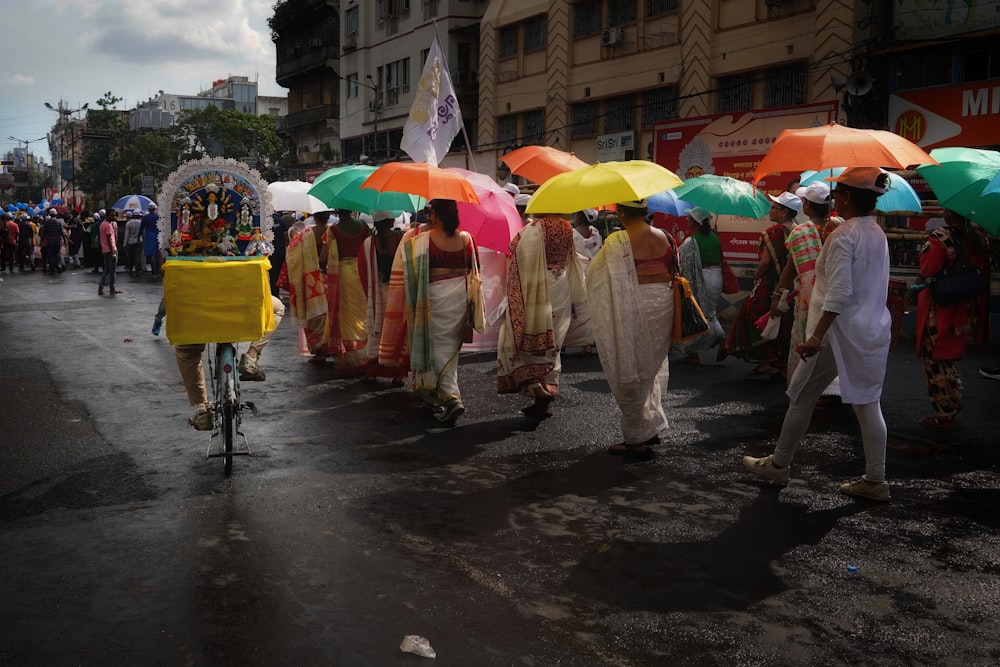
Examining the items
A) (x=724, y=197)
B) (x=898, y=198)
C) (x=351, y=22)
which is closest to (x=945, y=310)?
(x=898, y=198)

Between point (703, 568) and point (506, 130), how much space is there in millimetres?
31247

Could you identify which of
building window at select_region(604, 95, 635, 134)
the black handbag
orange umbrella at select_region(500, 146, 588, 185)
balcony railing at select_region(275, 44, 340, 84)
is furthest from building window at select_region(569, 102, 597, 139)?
balcony railing at select_region(275, 44, 340, 84)

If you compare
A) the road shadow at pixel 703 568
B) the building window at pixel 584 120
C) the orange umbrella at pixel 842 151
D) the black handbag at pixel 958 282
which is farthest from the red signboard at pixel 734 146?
the road shadow at pixel 703 568

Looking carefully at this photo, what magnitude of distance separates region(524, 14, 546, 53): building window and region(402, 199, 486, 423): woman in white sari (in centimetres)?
2538

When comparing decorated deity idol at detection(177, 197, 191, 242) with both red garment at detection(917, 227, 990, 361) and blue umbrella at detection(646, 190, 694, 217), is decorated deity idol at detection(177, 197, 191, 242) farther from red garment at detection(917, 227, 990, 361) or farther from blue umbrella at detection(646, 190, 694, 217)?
blue umbrella at detection(646, 190, 694, 217)

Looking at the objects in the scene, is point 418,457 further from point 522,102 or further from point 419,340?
point 522,102

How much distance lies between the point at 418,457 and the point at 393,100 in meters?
38.8

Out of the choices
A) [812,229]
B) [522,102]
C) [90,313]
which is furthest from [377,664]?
[522,102]

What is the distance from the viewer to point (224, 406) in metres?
6.50

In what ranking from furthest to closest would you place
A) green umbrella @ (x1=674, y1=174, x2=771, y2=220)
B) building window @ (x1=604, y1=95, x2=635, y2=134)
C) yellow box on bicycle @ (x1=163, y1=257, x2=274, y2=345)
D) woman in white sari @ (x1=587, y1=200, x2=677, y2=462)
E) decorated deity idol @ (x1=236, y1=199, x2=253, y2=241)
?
1. building window @ (x1=604, y1=95, x2=635, y2=134)
2. green umbrella @ (x1=674, y1=174, x2=771, y2=220)
3. woman in white sari @ (x1=587, y1=200, x2=677, y2=462)
4. decorated deity idol @ (x1=236, y1=199, x2=253, y2=241)
5. yellow box on bicycle @ (x1=163, y1=257, x2=274, y2=345)

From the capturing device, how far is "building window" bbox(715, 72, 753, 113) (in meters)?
24.1

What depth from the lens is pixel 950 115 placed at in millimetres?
18453

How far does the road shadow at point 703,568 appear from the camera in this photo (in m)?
4.41

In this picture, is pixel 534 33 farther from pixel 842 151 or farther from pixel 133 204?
pixel 842 151
